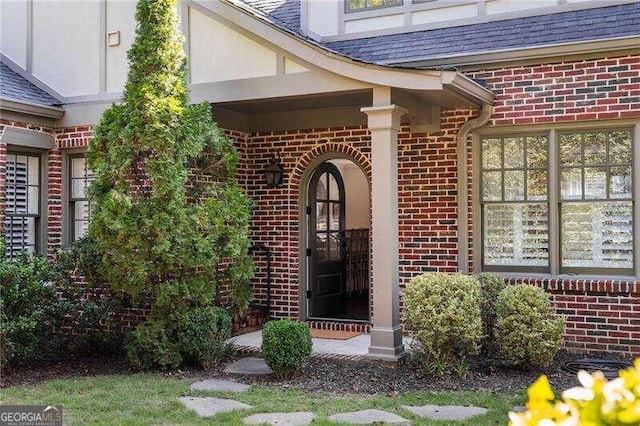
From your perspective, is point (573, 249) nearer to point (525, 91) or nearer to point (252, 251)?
point (525, 91)

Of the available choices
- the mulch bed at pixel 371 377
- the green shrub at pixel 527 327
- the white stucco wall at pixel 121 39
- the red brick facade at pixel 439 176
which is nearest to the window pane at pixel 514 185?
the red brick facade at pixel 439 176

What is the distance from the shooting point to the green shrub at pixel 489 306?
22.5 feet

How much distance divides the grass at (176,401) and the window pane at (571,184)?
282cm

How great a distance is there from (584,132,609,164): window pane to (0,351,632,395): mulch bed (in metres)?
2.15

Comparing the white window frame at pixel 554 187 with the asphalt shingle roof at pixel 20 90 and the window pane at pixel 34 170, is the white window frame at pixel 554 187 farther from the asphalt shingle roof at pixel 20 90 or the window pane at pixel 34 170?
the window pane at pixel 34 170

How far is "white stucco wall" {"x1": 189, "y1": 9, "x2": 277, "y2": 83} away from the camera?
7.55m

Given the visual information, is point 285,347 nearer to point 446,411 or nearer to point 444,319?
point 444,319

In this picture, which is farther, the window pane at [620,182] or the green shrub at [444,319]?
the window pane at [620,182]

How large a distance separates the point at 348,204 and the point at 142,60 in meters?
6.98

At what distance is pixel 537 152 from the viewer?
25.4 ft

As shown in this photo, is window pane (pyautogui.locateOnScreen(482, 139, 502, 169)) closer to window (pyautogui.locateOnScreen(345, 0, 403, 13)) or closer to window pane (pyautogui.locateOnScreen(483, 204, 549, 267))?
window pane (pyautogui.locateOnScreen(483, 204, 549, 267))

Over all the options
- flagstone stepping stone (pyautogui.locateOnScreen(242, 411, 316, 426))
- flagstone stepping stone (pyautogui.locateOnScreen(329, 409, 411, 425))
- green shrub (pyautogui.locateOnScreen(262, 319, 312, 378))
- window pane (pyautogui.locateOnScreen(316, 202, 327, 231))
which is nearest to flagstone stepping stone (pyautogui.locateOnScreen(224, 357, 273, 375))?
green shrub (pyautogui.locateOnScreen(262, 319, 312, 378))

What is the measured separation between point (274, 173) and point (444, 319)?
3727 mm

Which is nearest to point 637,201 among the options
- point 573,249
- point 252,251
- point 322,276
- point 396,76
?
point 573,249
